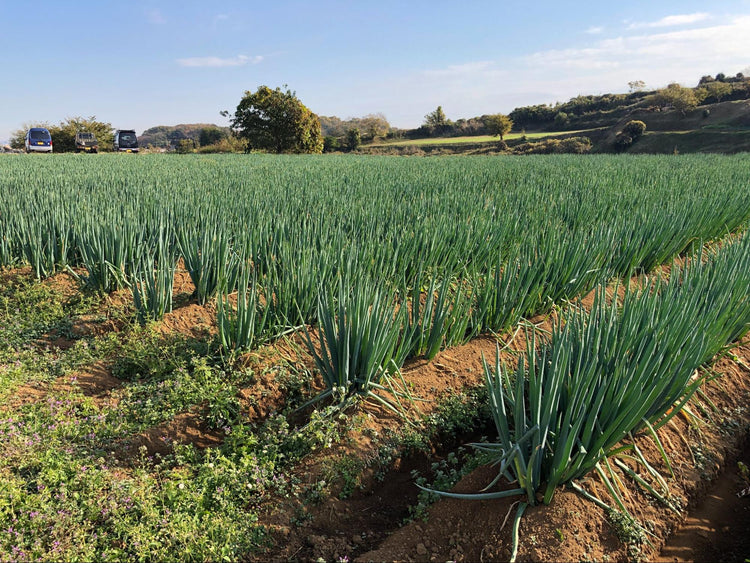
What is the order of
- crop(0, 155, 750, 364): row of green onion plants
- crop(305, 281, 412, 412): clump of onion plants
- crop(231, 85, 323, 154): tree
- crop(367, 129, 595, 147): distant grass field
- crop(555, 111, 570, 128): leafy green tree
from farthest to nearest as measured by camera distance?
crop(555, 111, 570, 128): leafy green tree → crop(367, 129, 595, 147): distant grass field → crop(231, 85, 323, 154): tree → crop(0, 155, 750, 364): row of green onion plants → crop(305, 281, 412, 412): clump of onion plants

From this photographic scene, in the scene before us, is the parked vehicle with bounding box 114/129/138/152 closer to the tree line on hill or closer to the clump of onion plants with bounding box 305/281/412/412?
the tree line on hill

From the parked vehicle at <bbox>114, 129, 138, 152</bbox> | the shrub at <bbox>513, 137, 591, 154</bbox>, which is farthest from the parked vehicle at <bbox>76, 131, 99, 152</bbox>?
the shrub at <bbox>513, 137, 591, 154</bbox>

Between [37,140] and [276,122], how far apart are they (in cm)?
1492

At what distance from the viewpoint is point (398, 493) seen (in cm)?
237

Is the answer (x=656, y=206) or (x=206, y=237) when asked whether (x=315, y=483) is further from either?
(x=656, y=206)

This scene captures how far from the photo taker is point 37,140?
28453 mm

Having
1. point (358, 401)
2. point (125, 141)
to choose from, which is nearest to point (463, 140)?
point (125, 141)

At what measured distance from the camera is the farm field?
75.8 inches

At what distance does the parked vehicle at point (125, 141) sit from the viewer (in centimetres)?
3064

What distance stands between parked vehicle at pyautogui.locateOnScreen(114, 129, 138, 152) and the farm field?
1184 inches

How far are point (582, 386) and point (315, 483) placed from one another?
1.27 m

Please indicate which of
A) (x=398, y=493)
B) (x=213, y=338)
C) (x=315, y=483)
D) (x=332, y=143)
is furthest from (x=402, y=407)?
(x=332, y=143)

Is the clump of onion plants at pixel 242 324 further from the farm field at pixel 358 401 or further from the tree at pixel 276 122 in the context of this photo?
the tree at pixel 276 122

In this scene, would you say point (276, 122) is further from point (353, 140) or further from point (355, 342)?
point (355, 342)
